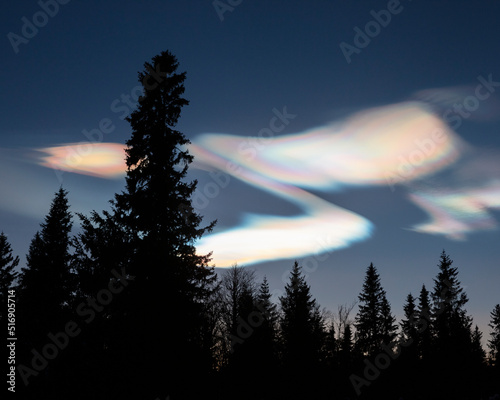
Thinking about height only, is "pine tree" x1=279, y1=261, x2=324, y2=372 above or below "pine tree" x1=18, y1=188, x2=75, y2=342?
below

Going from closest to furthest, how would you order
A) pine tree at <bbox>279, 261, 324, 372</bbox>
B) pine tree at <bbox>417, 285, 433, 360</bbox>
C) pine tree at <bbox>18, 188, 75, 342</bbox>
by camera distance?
1. pine tree at <bbox>279, 261, 324, 372</bbox>
2. pine tree at <bbox>18, 188, 75, 342</bbox>
3. pine tree at <bbox>417, 285, 433, 360</bbox>

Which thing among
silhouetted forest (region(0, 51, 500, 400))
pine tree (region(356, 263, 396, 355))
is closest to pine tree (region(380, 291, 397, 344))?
pine tree (region(356, 263, 396, 355))

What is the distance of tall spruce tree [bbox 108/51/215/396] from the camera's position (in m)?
17.5

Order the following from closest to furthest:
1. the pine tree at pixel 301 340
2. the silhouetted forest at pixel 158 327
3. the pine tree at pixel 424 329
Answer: the silhouetted forest at pixel 158 327, the pine tree at pixel 301 340, the pine tree at pixel 424 329

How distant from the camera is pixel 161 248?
60.8 feet

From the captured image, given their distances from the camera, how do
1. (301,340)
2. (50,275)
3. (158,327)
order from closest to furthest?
(158,327)
(301,340)
(50,275)

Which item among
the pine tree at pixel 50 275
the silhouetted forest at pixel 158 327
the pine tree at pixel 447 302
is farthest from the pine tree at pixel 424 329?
the pine tree at pixel 50 275

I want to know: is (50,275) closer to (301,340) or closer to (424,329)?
(301,340)

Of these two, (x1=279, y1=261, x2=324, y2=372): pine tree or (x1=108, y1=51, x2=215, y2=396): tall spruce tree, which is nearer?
(x1=108, y1=51, x2=215, y2=396): tall spruce tree

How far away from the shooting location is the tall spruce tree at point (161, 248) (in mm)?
17547

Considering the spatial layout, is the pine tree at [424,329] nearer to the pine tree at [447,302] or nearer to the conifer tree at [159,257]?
the pine tree at [447,302]

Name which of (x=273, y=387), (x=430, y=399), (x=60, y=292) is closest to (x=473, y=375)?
(x=430, y=399)

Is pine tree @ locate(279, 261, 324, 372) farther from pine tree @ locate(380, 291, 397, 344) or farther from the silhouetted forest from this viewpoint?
pine tree @ locate(380, 291, 397, 344)

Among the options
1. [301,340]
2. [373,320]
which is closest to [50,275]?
[301,340]
